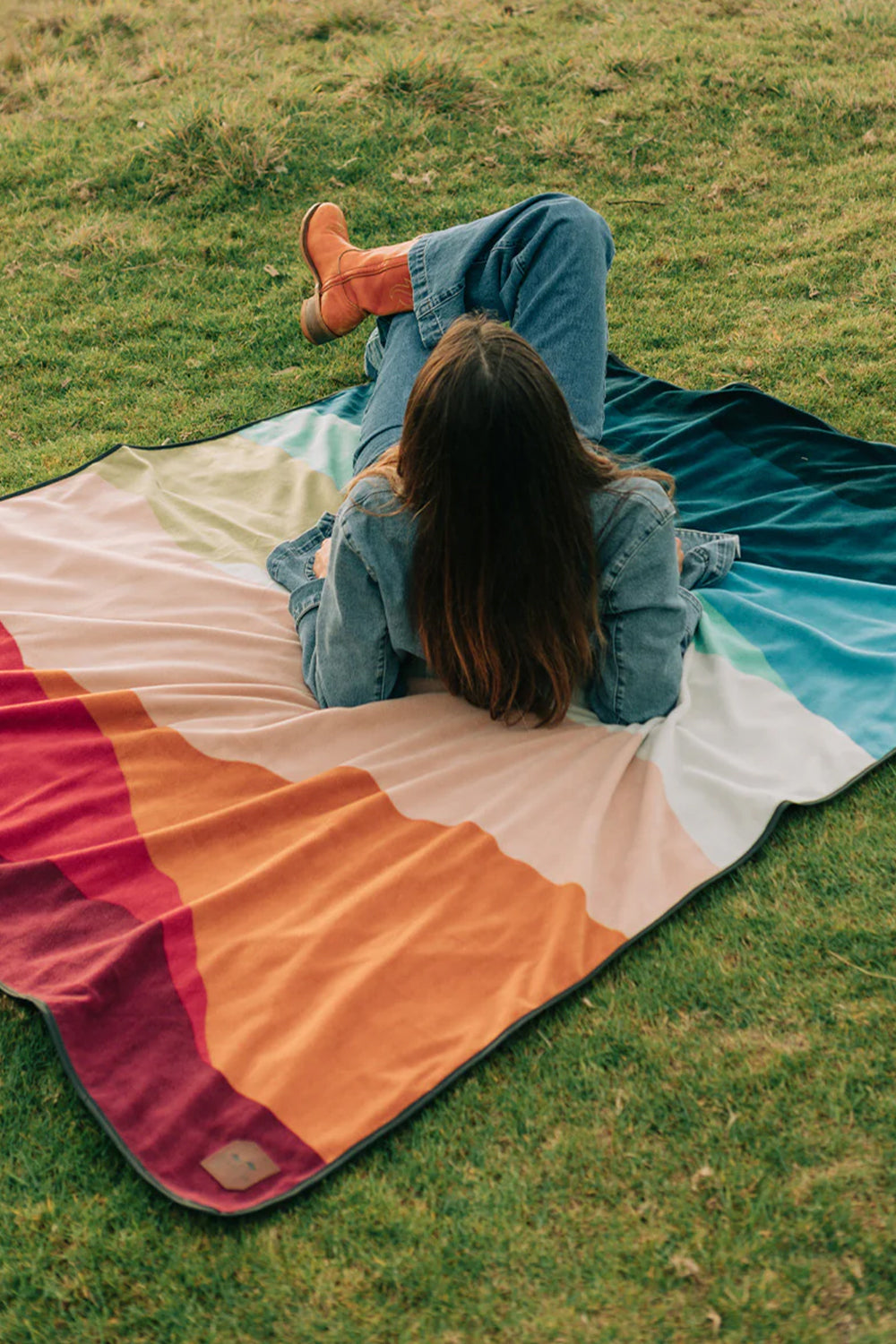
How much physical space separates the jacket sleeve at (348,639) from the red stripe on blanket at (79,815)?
0.58m

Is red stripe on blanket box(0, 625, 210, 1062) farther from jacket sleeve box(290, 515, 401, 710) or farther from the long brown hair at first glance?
the long brown hair

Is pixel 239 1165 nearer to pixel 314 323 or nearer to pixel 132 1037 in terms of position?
pixel 132 1037

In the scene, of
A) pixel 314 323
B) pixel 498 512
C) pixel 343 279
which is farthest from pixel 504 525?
pixel 314 323

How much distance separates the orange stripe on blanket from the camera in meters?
2.10

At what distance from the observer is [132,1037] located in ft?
7.06

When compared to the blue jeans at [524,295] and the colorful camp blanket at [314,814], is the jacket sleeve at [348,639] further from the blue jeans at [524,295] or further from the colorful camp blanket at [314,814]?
the blue jeans at [524,295]

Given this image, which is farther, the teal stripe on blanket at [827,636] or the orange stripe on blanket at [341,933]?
the teal stripe on blanket at [827,636]

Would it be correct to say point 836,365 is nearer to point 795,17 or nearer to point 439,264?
point 439,264

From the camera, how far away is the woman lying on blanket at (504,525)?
2.21m

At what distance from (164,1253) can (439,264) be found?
283 cm

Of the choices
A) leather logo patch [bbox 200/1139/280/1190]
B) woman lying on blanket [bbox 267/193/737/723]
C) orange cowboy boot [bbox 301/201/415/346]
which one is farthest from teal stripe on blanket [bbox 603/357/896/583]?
leather logo patch [bbox 200/1139/280/1190]

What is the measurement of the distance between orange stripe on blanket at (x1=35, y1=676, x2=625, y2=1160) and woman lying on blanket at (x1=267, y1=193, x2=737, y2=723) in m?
0.40

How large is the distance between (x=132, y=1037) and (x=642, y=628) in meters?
1.47

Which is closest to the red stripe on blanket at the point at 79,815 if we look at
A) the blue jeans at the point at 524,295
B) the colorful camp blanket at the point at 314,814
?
the colorful camp blanket at the point at 314,814
